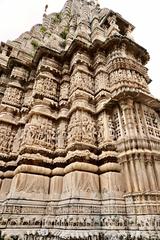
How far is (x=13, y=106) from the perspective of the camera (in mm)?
8625

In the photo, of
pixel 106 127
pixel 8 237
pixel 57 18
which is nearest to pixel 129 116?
pixel 106 127

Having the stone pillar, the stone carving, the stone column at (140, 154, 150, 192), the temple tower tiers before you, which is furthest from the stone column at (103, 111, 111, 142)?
the stone carving

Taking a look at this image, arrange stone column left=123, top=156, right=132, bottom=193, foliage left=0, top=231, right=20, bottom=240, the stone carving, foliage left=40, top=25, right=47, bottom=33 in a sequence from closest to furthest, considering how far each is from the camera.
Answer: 1. foliage left=0, top=231, right=20, bottom=240
2. stone column left=123, top=156, right=132, bottom=193
3. the stone carving
4. foliage left=40, top=25, right=47, bottom=33

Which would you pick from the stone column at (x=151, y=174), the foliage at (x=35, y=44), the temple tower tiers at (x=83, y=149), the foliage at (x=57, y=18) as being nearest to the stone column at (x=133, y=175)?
the temple tower tiers at (x=83, y=149)

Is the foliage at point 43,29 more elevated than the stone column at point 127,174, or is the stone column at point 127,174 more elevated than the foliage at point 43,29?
the foliage at point 43,29

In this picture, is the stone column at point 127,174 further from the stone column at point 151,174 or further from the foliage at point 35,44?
the foliage at point 35,44

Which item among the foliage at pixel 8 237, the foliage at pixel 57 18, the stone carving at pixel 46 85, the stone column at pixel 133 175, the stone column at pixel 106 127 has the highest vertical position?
the foliage at pixel 57 18

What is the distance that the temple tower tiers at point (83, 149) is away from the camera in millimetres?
4469

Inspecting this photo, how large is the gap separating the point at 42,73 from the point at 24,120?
2504 mm

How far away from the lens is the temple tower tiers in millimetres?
4469

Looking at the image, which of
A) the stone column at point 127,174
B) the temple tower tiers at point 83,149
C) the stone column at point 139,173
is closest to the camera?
the temple tower tiers at point 83,149

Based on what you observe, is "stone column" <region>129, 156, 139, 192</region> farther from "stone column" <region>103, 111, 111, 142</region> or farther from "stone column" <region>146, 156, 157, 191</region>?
"stone column" <region>103, 111, 111, 142</region>

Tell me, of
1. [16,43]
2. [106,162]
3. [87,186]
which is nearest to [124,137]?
[106,162]

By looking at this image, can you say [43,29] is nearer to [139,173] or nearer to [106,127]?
[106,127]
